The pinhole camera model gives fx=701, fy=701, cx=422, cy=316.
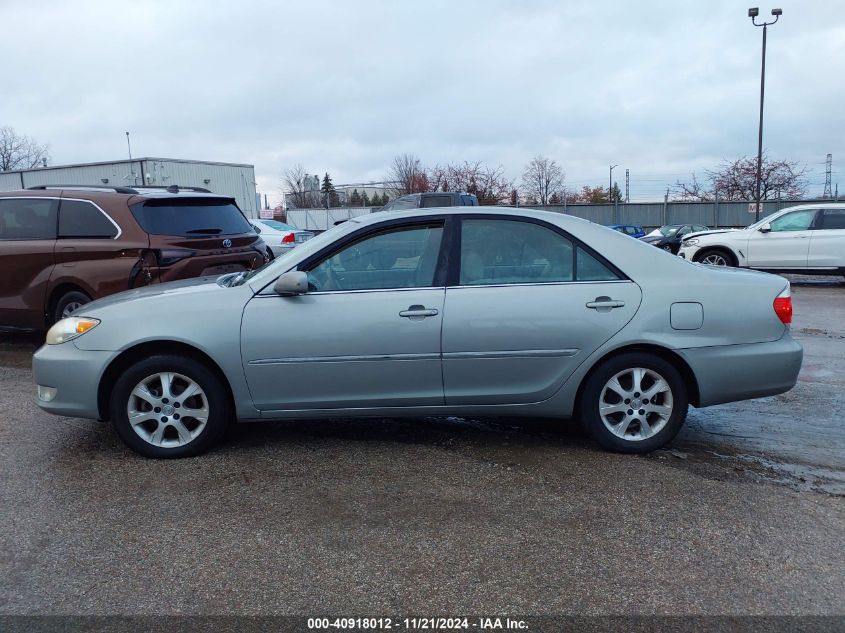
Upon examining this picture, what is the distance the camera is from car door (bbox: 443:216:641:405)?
4242 millimetres

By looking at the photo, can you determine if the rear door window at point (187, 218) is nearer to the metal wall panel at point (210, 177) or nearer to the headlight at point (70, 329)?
the headlight at point (70, 329)

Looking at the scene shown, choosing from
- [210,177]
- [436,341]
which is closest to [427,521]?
[436,341]

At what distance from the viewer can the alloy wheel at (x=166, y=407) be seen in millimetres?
4305

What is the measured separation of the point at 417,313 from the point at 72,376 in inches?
84.8

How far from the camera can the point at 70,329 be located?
440 centimetres

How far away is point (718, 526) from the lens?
3451 millimetres

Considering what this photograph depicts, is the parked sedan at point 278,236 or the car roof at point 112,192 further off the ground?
the car roof at point 112,192

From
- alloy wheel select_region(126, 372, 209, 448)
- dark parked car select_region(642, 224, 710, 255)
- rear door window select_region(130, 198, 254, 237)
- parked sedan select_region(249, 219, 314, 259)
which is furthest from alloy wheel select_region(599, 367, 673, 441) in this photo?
dark parked car select_region(642, 224, 710, 255)

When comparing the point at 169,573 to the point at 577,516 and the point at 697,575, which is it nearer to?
the point at 577,516

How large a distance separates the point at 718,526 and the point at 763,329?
58.0 inches

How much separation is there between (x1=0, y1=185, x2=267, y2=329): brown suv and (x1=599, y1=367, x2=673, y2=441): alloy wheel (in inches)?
177

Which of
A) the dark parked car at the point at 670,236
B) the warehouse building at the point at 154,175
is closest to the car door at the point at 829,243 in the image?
the dark parked car at the point at 670,236

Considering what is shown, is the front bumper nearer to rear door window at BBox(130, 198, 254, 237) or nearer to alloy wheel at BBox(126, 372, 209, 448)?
alloy wheel at BBox(126, 372, 209, 448)

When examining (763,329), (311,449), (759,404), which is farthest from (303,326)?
(759,404)
